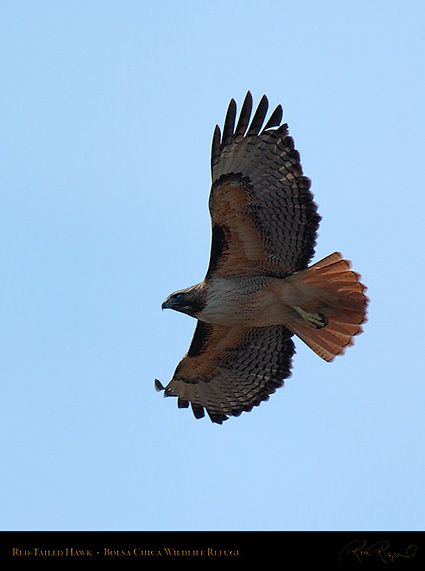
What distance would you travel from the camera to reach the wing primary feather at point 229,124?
11.9 m

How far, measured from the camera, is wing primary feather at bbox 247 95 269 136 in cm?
1181

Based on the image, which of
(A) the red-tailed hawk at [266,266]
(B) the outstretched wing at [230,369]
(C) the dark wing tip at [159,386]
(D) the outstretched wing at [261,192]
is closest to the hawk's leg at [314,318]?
(A) the red-tailed hawk at [266,266]

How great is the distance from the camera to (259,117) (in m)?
11.9

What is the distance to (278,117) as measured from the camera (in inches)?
467

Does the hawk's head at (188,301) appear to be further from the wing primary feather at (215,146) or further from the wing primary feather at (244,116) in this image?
the wing primary feather at (244,116)

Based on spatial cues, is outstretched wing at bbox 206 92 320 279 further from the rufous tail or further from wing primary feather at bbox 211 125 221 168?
the rufous tail

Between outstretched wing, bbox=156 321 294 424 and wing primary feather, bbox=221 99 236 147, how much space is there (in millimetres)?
2456

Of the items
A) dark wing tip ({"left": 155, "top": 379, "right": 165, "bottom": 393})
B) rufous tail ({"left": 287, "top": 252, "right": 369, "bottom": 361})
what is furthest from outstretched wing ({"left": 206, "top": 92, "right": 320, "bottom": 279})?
dark wing tip ({"left": 155, "top": 379, "right": 165, "bottom": 393})
